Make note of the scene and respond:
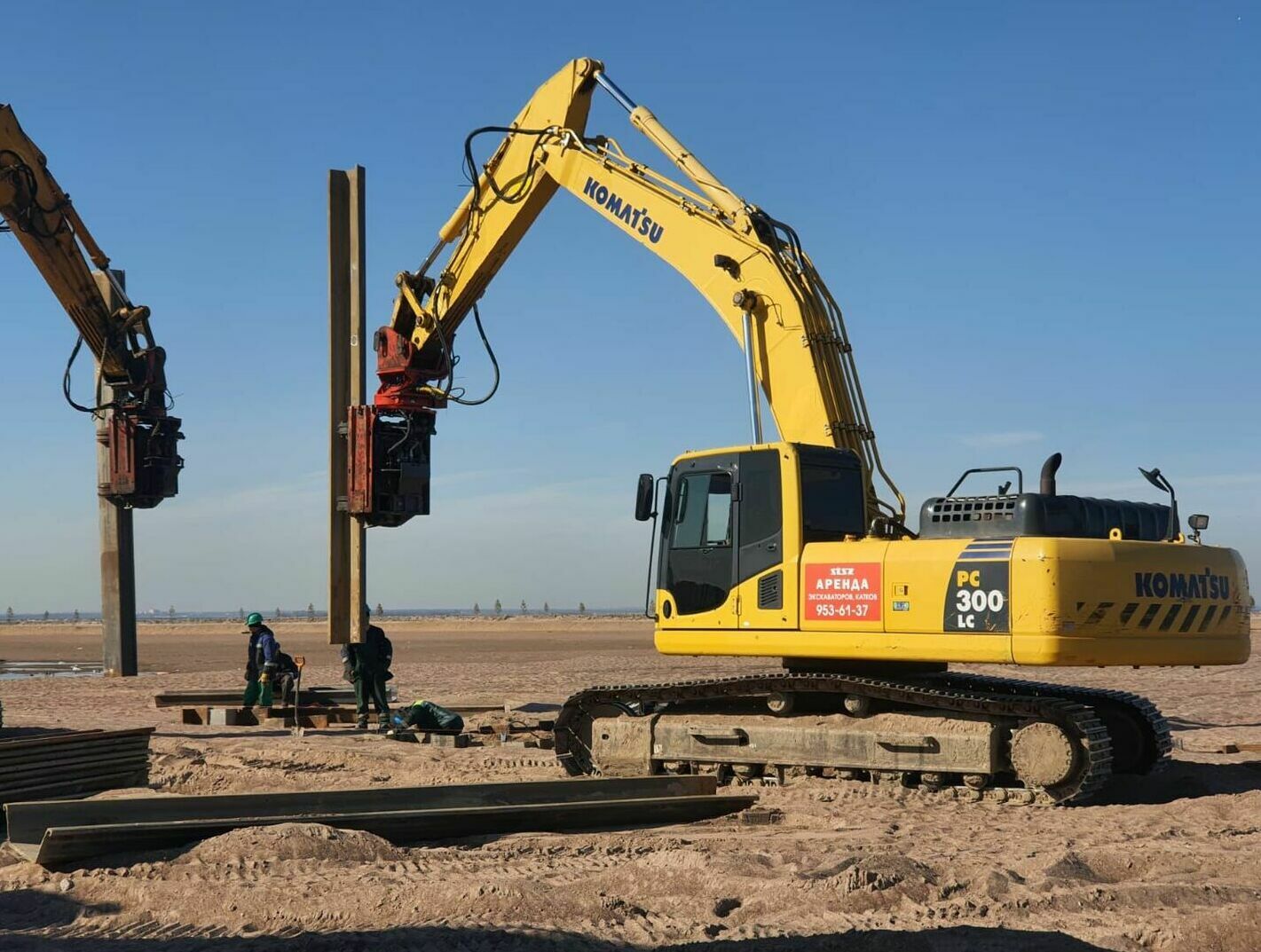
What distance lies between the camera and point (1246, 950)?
605 centimetres

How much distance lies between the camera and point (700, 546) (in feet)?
39.3

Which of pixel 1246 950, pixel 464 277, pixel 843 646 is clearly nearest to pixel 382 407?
pixel 464 277

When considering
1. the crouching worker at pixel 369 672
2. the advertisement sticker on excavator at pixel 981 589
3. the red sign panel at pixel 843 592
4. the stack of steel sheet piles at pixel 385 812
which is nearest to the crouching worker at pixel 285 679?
the crouching worker at pixel 369 672

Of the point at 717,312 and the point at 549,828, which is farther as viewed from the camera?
the point at 717,312

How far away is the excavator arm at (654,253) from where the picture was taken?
12.3 m

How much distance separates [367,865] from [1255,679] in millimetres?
20299

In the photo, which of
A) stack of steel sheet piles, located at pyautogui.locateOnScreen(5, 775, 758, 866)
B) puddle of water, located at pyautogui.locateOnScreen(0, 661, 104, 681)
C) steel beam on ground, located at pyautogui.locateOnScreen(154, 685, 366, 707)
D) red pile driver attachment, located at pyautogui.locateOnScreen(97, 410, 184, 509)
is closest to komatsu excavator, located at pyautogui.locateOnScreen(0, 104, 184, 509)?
red pile driver attachment, located at pyautogui.locateOnScreen(97, 410, 184, 509)

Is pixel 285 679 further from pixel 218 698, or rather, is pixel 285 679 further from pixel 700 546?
pixel 700 546

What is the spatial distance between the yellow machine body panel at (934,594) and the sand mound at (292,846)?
423 cm

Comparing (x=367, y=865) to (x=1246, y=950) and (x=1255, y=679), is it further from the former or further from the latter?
(x=1255, y=679)

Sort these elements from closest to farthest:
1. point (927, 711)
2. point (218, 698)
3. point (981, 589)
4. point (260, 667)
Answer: point (981, 589)
point (927, 711)
point (260, 667)
point (218, 698)

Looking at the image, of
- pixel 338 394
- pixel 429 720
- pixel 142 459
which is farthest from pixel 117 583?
pixel 429 720

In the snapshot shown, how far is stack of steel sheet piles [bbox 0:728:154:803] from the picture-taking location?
10.5 m

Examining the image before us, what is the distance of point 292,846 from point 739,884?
256 cm
